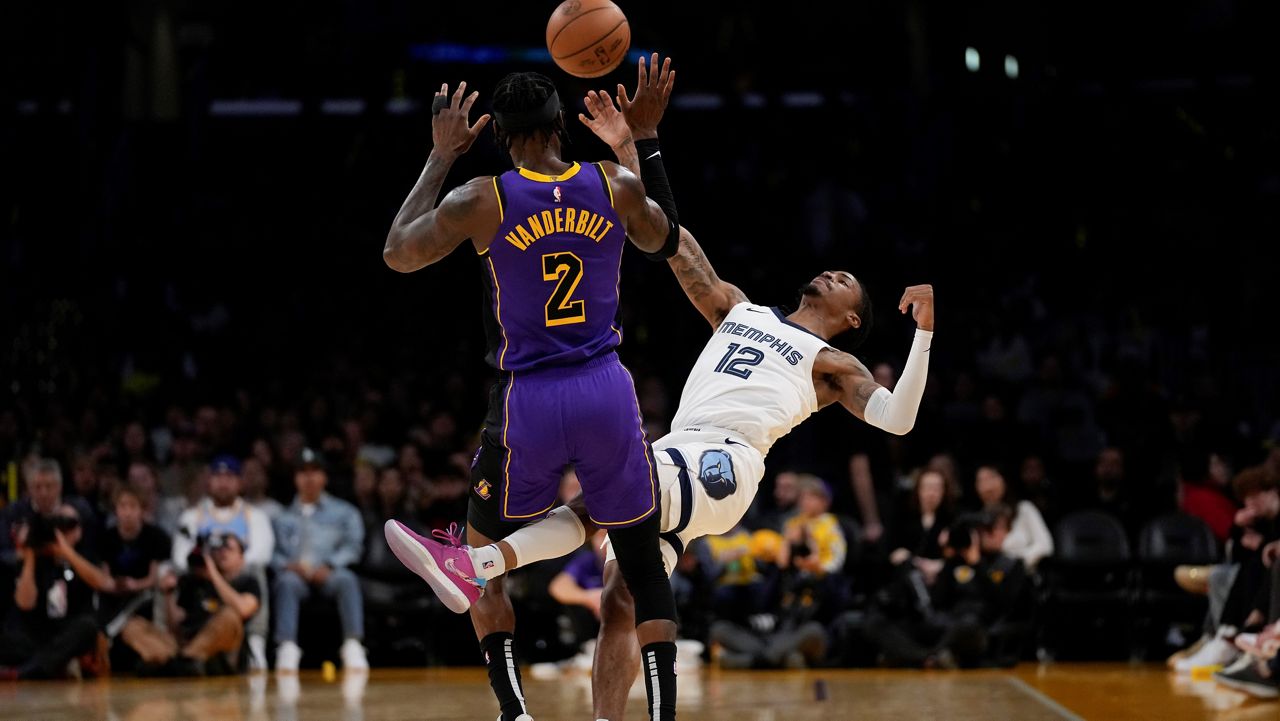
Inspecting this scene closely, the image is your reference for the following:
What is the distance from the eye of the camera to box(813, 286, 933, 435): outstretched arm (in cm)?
646

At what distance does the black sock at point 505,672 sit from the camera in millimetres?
6047

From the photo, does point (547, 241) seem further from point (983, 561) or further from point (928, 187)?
point (928, 187)

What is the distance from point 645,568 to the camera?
19.5 feet

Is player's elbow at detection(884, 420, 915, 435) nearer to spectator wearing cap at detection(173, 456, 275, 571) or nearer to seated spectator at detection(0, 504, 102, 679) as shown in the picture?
spectator wearing cap at detection(173, 456, 275, 571)

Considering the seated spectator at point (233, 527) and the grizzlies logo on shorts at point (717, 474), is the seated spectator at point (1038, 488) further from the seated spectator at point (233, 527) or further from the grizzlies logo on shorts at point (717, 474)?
the grizzlies logo on shorts at point (717, 474)

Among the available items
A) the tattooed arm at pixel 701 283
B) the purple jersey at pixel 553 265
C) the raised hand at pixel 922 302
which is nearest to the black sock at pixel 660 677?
the purple jersey at pixel 553 265

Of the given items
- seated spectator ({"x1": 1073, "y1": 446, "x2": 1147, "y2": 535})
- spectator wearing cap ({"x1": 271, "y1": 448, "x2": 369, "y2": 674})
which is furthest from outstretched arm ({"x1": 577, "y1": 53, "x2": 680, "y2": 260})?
seated spectator ({"x1": 1073, "y1": 446, "x2": 1147, "y2": 535})

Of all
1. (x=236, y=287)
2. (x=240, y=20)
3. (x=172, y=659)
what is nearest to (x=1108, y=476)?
(x=172, y=659)

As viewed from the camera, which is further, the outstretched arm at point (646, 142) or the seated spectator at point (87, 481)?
the seated spectator at point (87, 481)

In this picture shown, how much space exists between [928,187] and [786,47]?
10.2 ft

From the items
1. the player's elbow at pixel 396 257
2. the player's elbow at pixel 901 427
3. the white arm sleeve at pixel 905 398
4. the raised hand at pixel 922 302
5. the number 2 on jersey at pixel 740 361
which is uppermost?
the player's elbow at pixel 396 257

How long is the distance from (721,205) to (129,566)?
9055 millimetres

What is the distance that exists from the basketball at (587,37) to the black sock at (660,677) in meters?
2.41

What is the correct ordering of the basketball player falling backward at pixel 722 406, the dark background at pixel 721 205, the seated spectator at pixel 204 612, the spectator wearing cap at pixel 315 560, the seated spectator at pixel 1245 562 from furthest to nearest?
1. the dark background at pixel 721 205
2. the spectator wearing cap at pixel 315 560
3. the seated spectator at pixel 204 612
4. the seated spectator at pixel 1245 562
5. the basketball player falling backward at pixel 722 406
